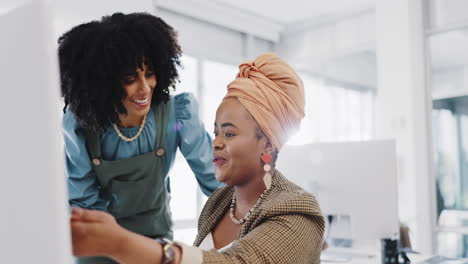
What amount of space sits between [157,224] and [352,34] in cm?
477

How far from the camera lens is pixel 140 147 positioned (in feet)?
4.33

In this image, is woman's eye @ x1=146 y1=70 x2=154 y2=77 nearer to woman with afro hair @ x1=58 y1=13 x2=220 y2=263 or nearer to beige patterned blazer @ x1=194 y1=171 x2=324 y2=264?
woman with afro hair @ x1=58 y1=13 x2=220 y2=263

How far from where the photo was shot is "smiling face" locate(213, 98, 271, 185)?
1.04 m

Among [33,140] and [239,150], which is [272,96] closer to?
[239,150]

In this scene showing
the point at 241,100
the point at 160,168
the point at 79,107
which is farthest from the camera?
the point at 160,168

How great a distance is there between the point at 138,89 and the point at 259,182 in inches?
15.0

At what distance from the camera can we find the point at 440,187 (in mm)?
4211

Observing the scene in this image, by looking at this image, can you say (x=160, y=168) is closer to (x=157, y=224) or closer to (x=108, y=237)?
(x=157, y=224)

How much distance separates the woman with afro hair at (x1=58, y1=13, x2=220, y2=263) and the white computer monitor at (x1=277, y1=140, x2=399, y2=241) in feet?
2.02

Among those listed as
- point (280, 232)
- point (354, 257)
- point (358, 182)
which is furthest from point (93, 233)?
point (354, 257)

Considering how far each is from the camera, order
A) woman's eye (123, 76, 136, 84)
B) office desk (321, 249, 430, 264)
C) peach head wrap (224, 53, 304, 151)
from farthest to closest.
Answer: office desk (321, 249, 430, 264)
woman's eye (123, 76, 136, 84)
peach head wrap (224, 53, 304, 151)

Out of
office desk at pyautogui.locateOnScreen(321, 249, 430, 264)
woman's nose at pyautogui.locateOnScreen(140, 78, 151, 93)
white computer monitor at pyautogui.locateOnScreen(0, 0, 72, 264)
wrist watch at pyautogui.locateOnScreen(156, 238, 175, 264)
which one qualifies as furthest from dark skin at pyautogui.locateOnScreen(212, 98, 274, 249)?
office desk at pyautogui.locateOnScreen(321, 249, 430, 264)

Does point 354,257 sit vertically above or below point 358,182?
below

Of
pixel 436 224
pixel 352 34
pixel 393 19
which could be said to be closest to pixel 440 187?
pixel 436 224
